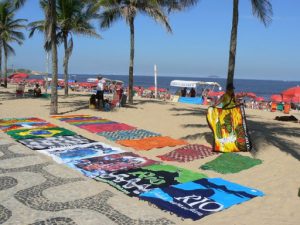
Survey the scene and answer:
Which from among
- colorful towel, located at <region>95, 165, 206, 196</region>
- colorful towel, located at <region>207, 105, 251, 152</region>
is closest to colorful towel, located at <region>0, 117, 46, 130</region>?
colorful towel, located at <region>95, 165, 206, 196</region>

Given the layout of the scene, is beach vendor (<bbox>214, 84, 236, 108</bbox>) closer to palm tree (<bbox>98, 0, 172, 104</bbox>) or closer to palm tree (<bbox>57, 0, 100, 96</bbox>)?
palm tree (<bbox>98, 0, 172, 104</bbox>)

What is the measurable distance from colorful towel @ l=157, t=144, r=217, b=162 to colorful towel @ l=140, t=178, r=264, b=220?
1671 millimetres

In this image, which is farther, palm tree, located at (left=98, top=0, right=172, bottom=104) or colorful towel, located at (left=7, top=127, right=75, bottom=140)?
palm tree, located at (left=98, top=0, right=172, bottom=104)

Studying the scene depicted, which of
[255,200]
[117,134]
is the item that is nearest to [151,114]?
[117,134]

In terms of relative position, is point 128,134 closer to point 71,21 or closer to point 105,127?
point 105,127

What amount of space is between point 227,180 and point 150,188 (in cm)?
170

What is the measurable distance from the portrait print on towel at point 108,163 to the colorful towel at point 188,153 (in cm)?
65

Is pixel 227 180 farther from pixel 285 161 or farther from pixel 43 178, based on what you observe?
pixel 43 178

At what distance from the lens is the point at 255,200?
5.71 m

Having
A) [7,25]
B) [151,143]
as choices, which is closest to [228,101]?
[151,143]

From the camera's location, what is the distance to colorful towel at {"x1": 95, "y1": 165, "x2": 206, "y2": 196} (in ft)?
19.7

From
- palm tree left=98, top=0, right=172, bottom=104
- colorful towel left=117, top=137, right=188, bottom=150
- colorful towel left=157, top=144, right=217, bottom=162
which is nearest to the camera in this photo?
colorful towel left=157, top=144, right=217, bottom=162

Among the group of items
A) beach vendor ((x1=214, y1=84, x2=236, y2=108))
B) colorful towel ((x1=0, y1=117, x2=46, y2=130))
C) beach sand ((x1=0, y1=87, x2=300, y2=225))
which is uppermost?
beach vendor ((x1=214, y1=84, x2=236, y2=108))

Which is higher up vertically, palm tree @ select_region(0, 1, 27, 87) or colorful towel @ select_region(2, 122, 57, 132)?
palm tree @ select_region(0, 1, 27, 87)
